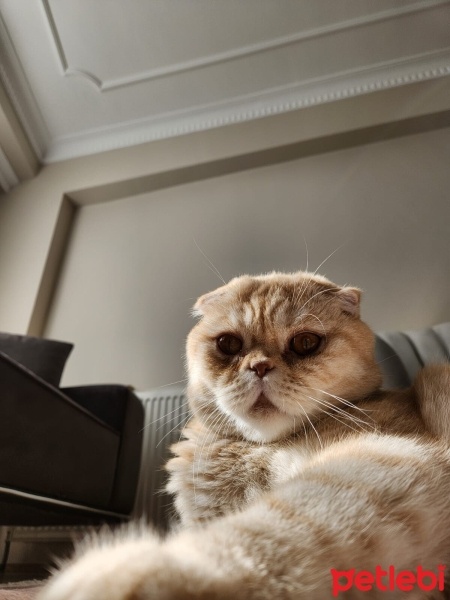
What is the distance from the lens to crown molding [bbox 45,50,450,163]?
7.57 feet

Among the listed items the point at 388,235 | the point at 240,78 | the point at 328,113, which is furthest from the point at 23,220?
the point at 388,235

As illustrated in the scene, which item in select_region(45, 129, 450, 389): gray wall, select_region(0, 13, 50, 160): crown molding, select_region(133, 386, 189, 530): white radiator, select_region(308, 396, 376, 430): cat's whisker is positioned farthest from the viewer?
select_region(0, 13, 50, 160): crown molding

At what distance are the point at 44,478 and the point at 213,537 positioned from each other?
3.10 ft

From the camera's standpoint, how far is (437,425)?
0.64m

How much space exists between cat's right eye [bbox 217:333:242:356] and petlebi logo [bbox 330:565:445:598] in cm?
51

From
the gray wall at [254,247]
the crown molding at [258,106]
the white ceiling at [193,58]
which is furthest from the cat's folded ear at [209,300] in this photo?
the crown molding at [258,106]

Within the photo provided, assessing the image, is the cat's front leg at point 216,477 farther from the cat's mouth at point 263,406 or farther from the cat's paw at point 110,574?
the cat's paw at point 110,574

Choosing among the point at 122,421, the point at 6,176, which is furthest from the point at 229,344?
the point at 6,176

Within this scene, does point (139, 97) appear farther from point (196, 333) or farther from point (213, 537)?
point (213, 537)

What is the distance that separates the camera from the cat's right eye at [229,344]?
855mm

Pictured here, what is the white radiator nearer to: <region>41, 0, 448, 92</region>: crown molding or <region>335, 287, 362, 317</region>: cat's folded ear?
<region>335, 287, 362, 317</region>: cat's folded ear

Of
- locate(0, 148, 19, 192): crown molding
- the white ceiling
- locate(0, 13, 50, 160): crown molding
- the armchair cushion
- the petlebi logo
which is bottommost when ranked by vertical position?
the petlebi logo

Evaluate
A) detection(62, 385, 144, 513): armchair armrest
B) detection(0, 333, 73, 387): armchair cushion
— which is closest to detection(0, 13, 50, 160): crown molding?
detection(0, 333, 73, 387): armchair cushion

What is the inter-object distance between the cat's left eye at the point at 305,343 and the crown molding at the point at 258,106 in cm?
195
